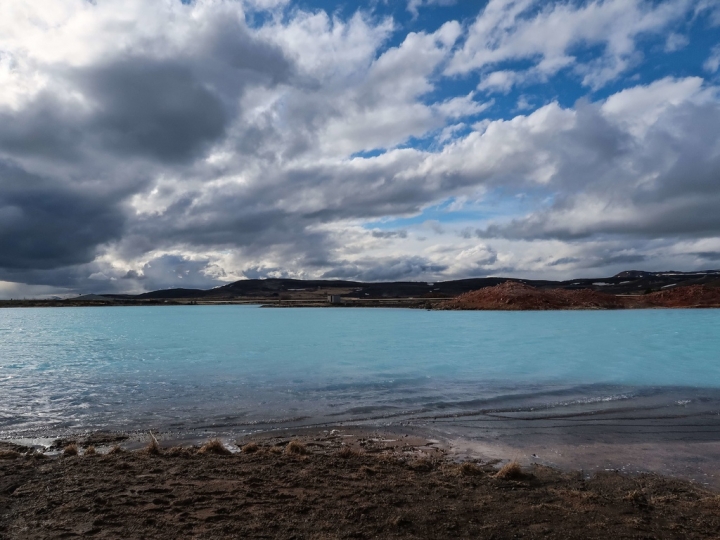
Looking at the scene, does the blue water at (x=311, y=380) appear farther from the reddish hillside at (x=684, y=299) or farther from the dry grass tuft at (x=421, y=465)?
the reddish hillside at (x=684, y=299)

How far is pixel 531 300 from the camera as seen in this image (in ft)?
292

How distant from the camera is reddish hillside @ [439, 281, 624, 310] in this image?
87875mm

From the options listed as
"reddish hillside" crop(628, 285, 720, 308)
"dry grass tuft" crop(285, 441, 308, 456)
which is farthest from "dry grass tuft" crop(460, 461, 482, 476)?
"reddish hillside" crop(628, 285, 720, 308)

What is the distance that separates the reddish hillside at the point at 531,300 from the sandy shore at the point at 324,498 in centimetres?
8494

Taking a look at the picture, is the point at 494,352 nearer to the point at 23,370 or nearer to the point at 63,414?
the point at 63,414

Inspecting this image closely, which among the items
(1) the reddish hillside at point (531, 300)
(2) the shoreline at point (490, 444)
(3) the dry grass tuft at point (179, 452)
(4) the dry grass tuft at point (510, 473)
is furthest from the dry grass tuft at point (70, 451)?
(1) the reddish hillside at point (531, 300)

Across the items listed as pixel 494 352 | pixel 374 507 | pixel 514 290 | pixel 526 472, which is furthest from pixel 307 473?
pixel 514 290

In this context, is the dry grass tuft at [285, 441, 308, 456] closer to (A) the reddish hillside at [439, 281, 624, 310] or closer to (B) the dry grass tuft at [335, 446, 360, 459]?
(B) the dry grass tuft at [335, 446, 360, 459]

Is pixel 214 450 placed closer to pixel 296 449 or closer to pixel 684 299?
pixel 296 449

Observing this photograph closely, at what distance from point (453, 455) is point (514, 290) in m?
90.1

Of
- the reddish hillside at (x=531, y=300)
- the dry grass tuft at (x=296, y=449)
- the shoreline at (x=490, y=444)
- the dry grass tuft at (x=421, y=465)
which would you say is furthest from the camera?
the reddish hillside at (x=531, y=300)

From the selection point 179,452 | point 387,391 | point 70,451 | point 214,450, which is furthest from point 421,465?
point 387,391

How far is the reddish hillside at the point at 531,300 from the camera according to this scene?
8788 centimetres

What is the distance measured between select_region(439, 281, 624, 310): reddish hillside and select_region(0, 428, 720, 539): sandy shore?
A: 279 ft
